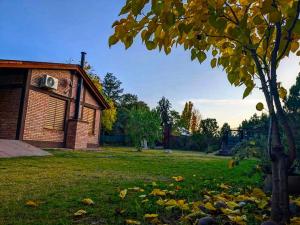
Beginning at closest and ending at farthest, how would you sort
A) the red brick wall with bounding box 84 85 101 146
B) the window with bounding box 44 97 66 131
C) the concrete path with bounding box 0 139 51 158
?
1. the concrete path with bounding box 0 139 51 158
2. the window with bounding box 44 97 66 131
3. the red brick wall with bounding box 84 85 101 146

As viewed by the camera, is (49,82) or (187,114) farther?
(187,114)

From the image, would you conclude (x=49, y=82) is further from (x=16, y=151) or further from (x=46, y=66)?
(x=16, y=151)

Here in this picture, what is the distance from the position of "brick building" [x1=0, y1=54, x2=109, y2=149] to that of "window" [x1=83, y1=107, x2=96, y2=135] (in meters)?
0.52

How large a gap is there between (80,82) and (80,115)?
1995mm

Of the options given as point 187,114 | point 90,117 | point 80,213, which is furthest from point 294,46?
point 187,114

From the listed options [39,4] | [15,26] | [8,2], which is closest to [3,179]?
[39,4]

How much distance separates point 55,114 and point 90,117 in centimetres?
424

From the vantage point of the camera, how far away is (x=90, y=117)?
65.1ft

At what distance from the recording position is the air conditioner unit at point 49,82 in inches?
565

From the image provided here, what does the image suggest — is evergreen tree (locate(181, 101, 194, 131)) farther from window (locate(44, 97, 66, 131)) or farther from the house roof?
window (locate(44, 97, 66, 131))

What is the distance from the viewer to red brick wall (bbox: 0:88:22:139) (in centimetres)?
1346

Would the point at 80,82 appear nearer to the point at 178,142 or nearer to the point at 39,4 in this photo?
the point at 39,4

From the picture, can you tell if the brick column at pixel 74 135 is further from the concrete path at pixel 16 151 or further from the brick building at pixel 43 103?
the concrete path at pixel 16 151

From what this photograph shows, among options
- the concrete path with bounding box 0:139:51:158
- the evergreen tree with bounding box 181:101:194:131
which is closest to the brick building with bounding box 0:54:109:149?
the concrete path with bounding box 0:139:51:158
